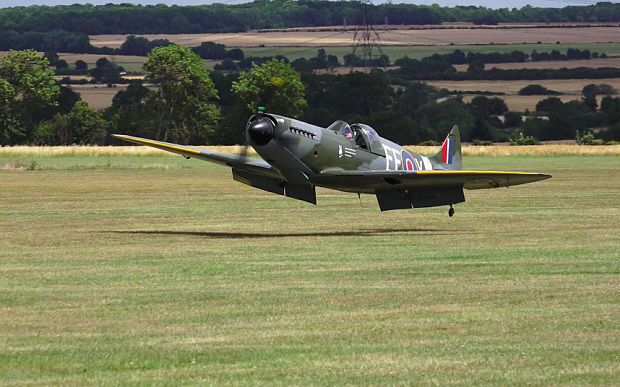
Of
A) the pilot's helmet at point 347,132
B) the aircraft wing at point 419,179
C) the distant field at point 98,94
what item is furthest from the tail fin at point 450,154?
the distant field at point 98,94

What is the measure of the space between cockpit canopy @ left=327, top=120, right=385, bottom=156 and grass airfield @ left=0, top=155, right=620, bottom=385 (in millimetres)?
1497

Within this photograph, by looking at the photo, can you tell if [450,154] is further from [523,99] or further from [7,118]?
[523,99]

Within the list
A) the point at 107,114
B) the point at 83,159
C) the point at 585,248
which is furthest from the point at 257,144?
the point at 107,114

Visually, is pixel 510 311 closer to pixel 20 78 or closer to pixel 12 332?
pixel 12 332

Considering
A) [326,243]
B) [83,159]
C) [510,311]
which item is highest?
[510,311]

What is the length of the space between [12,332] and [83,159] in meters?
54.6

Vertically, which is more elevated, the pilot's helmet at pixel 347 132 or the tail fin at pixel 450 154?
the pilot's helmet at pixel 347 132

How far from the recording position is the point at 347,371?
10.1 metres

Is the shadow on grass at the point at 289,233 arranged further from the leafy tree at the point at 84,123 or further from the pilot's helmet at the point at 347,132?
the leafy tree at the point at 84,123

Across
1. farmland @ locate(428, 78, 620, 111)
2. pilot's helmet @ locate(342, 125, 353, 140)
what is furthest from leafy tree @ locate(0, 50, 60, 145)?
pilot's helmet @ locate(342, 125, 353, 140)

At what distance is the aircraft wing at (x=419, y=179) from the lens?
22609mm

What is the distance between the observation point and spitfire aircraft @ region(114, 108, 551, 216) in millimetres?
22281

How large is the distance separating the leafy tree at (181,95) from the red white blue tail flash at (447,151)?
8216 cm

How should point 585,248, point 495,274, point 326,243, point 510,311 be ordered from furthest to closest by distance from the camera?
point 326,243, point 585,248, point 495,274, point 510,311
